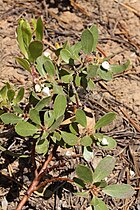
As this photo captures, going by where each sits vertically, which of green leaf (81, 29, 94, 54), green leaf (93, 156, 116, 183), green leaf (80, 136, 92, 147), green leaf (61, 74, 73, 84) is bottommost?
green leaf (93, 156, 116, 183)

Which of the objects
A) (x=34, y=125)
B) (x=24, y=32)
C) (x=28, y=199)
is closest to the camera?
(x=24, y=32)

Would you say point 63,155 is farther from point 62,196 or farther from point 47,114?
point 47,114

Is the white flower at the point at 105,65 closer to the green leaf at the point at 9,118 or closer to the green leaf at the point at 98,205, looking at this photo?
the green leaf at the point at 9,118

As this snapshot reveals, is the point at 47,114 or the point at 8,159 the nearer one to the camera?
the point at 47,114

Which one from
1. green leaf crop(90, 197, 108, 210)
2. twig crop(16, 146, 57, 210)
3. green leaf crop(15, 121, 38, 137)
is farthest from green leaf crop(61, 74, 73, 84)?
green leaf crop(90, 197, 108, 210)

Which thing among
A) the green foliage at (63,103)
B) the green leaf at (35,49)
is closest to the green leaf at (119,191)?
the green foliage at (63,103)

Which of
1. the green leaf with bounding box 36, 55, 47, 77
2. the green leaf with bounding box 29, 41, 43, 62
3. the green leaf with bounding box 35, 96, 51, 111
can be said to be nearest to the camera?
the green leaf with bounding box 29, 41, 43, 62

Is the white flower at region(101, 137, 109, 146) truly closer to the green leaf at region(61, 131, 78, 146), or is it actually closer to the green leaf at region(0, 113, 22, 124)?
the green leaf at region(61, 131, 78, 146)

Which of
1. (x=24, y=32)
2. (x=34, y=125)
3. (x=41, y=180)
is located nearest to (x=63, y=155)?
(x=41, y=180)
